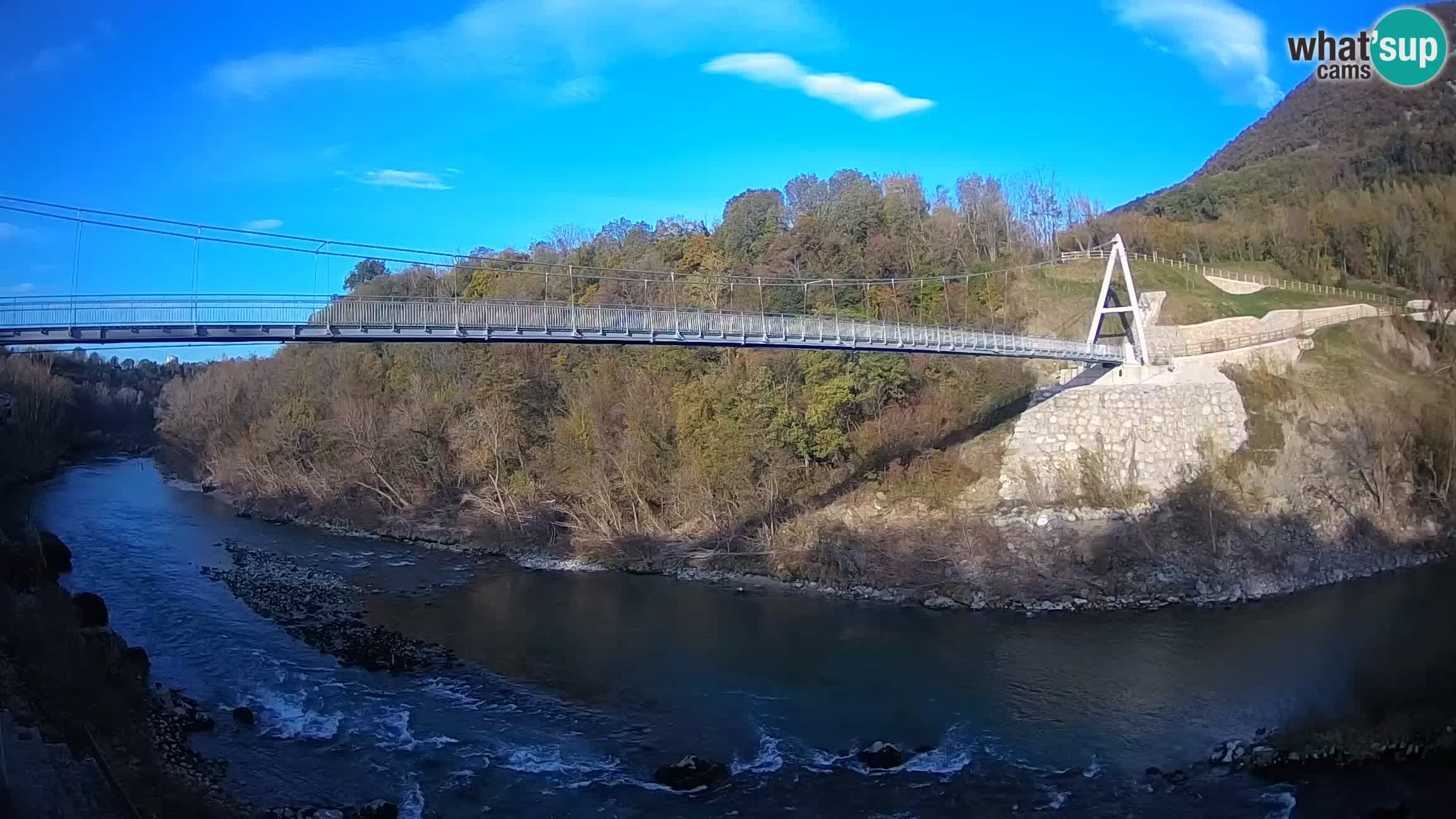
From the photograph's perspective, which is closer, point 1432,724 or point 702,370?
point 1432,724

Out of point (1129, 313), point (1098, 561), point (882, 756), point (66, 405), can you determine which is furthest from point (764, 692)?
point (66, 405)

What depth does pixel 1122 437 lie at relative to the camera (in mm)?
21062

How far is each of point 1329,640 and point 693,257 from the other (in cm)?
2317

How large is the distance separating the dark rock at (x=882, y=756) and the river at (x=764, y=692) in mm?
247

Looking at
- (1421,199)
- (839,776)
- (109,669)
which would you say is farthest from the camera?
(1421,199)

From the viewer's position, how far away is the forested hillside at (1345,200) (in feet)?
96.6

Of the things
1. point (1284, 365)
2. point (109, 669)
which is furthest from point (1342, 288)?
point (109, 669)

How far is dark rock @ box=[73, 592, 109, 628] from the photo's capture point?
14.7 meters

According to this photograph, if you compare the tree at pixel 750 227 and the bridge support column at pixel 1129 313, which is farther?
the tree at pixel 750 227

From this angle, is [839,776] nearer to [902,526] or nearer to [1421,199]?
[902,526]

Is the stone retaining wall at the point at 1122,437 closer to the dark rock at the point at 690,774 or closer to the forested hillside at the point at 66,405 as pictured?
the dark rock at the point at 690,774

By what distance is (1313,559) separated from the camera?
1780cm

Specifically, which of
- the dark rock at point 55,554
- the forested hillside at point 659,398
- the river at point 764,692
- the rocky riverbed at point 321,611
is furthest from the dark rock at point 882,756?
the dark rock at point 55,554

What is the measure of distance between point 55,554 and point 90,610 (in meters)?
5.90
